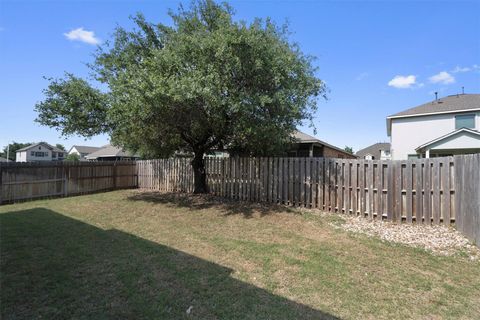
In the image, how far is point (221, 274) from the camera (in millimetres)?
4031

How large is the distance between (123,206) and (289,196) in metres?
6.02

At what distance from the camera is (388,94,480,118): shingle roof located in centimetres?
1767

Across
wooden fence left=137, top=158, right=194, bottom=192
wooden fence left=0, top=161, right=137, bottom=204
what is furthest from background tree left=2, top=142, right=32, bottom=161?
wooden fence left=137, top=158, right=194, bottom=192

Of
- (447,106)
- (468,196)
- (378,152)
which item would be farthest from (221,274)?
(378,152)

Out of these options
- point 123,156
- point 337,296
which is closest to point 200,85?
point 337,296

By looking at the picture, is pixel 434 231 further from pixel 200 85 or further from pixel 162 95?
pixel 162 95

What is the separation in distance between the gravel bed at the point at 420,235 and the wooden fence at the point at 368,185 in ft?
0.86

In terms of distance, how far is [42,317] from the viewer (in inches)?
112

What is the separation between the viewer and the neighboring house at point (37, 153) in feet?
185

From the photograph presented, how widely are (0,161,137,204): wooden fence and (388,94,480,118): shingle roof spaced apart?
19.6 meters

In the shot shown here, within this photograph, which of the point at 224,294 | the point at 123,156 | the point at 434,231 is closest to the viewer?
the point at 224,294

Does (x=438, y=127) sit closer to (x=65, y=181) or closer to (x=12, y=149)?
(x=65, y=181)

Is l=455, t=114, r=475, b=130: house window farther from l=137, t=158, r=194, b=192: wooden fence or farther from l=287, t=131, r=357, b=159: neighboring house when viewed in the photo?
l=137, t=158, r=194, b=192: wooden fence

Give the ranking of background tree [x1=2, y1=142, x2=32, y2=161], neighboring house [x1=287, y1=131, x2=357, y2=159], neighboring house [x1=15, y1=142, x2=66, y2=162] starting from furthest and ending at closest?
background tree [x1=2, y1=142, x2=32, y2=161] → neighboring house [x1=15, y1=142, x2=66, y2=162] → neighboring house [x1=287, y1=131, x2=357, y2=159]
